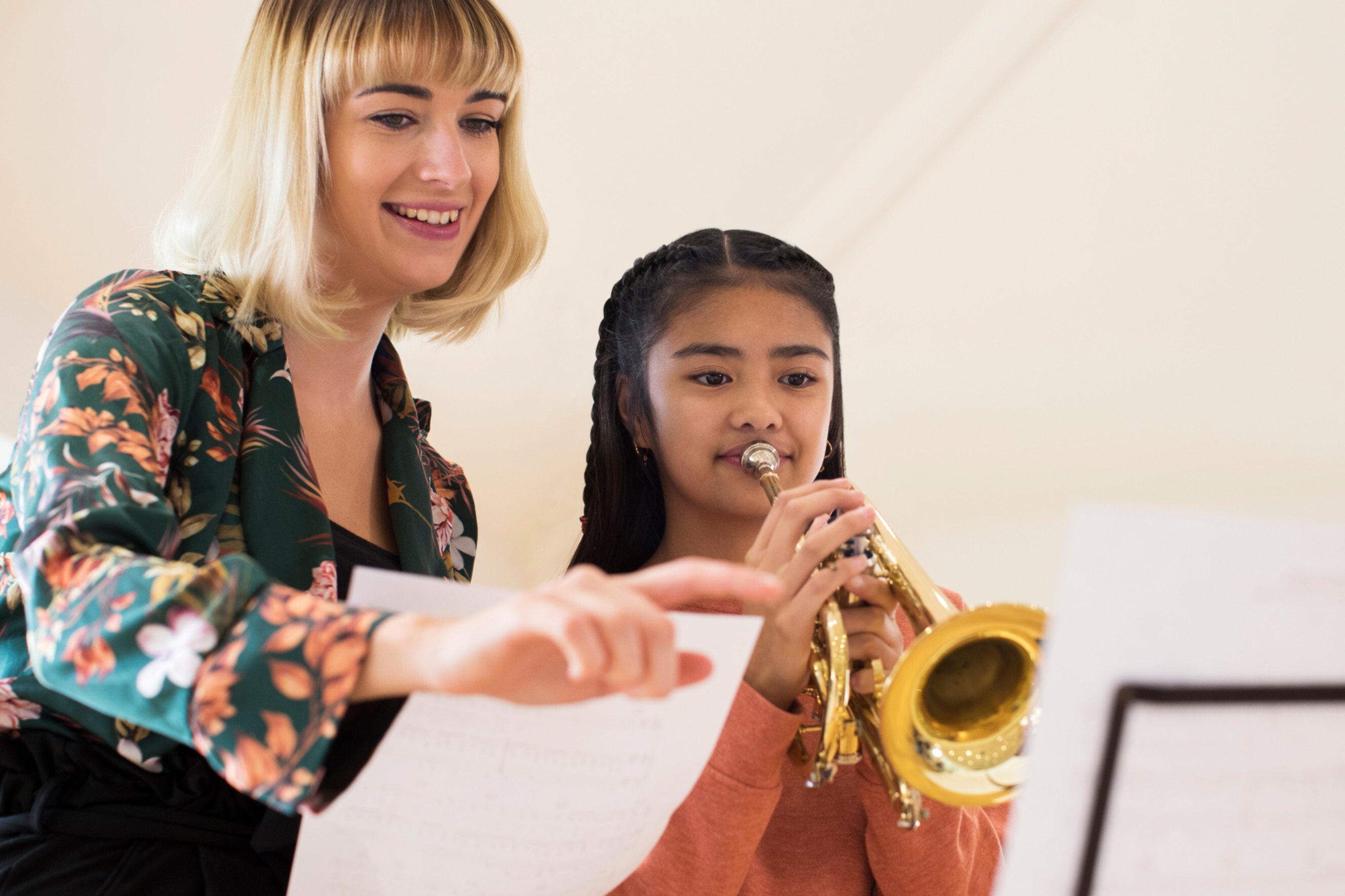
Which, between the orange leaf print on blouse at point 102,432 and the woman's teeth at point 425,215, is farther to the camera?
the woman's teeth at point 425,215

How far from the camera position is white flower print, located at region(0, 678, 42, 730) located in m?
0.82

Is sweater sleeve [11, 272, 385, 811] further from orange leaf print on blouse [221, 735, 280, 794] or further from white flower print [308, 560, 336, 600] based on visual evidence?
white flower print [308, 560, 336, 600]

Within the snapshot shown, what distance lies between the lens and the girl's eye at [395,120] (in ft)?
3.73

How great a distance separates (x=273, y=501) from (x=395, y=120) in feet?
1.47

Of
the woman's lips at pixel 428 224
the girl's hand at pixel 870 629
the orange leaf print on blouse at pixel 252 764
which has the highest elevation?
the woman's lips at pixel 428 224

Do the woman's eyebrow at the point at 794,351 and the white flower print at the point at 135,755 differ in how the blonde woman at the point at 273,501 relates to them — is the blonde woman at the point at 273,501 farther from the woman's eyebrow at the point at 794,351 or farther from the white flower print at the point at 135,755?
the woman's eyebrow at the point at 794,351

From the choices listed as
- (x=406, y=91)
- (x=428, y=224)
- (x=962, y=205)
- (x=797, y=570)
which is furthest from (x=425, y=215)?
(x=962, y=205)

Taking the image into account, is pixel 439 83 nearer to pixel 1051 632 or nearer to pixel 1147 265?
pixel 1051 632

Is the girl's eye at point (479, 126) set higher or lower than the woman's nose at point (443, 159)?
higher

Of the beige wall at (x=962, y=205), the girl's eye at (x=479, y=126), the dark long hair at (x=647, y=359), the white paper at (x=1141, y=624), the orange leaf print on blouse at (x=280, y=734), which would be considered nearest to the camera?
the white paper at (x=1141, y=624)

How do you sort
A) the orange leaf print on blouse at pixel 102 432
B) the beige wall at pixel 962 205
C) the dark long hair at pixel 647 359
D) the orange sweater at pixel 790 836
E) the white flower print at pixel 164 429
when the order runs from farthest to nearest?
1. the beige wall at pixel 962 205
2. the dark long hair at pixel 647 359
3. the orange sweater at pixel 790 836
4. the white flower print at pixel 164 429
5. the orange leaf print on blouse at pixel 102 432

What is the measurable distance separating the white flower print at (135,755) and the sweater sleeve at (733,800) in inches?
17.2

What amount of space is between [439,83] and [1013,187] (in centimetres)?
137

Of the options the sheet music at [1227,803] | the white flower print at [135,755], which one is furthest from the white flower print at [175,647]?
the sheet music at [1227,803]
